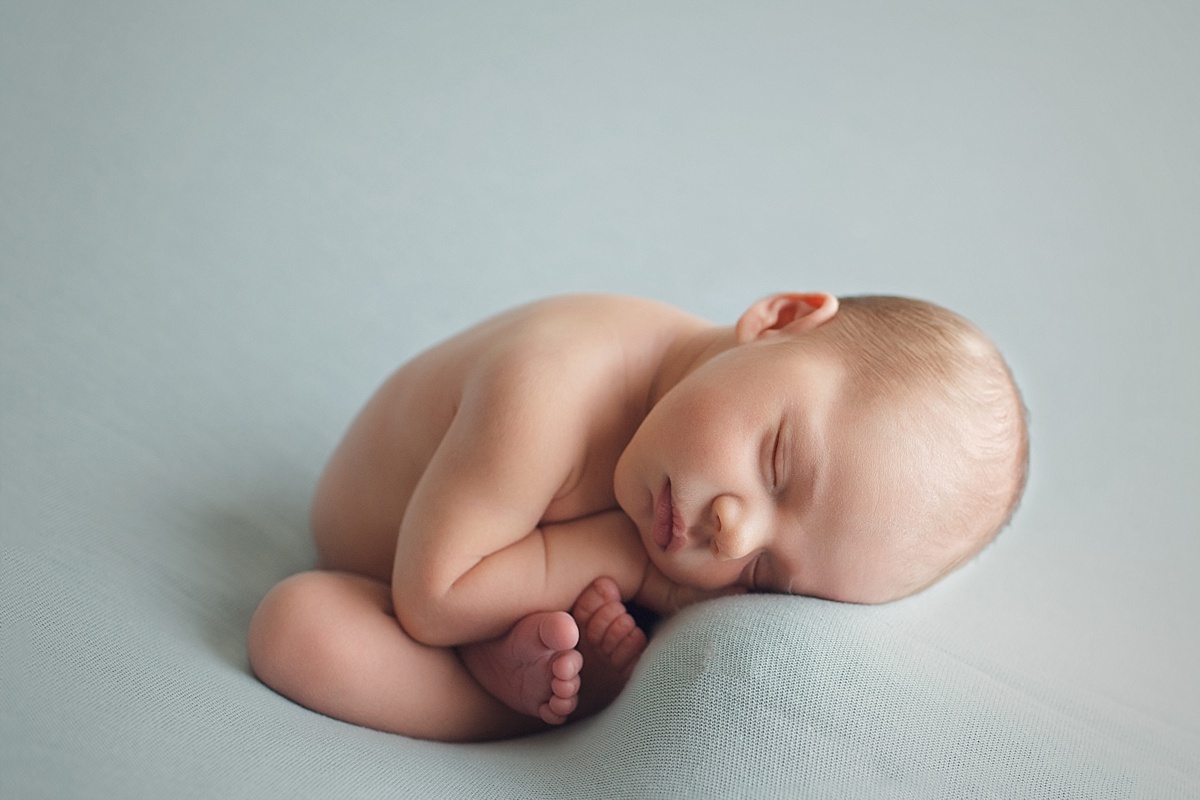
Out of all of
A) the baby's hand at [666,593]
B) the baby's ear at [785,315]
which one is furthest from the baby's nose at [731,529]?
the baby's ear at [785,315]

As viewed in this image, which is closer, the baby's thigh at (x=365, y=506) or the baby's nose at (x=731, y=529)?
the baby's nose at (x=731, y=529)

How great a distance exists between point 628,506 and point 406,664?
0.29 meters

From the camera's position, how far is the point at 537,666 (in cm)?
110

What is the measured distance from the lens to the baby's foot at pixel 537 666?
1.08 meters

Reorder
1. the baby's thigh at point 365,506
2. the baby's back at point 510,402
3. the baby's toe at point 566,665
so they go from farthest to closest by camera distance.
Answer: the baby's thigh at point 365,506 < the baby's back at point 510,402 < the baby's toe at point 566,665

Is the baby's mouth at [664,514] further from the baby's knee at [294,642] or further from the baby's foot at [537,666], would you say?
the baby's knee at [294,642]

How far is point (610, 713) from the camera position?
1061mm

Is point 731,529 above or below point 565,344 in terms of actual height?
below

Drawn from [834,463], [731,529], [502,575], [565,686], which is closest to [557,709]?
[565,686]

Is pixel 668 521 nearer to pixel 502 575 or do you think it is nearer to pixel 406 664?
pixel 502 575

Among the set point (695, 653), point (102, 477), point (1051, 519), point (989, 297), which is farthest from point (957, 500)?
point (989, 297)

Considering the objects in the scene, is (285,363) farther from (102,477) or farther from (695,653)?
(695,653)

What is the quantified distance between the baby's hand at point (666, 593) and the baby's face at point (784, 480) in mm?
51

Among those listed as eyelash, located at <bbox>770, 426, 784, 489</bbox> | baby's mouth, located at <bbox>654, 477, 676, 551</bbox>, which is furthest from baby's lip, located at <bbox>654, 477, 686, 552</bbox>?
eyelash, located at <bbox>770, 426, 784, 489</bbox>
